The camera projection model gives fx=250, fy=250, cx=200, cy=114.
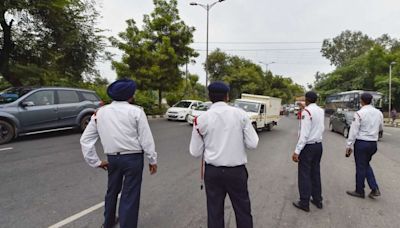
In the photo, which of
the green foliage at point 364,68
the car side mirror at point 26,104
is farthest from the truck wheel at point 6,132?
the green foliage at point 364,68

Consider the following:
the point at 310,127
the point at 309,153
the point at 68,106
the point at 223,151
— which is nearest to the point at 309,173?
the point at 309,153

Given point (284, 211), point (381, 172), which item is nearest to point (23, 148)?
point (284, 211)

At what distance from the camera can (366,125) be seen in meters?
4.31

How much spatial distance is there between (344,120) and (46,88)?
47.4 ft

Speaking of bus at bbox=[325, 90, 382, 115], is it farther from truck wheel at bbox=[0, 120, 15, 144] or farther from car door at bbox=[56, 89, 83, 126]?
truck wheel at bbox=[0, 120, 15, 144]

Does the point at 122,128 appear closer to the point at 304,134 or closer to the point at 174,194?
the point at 174,194

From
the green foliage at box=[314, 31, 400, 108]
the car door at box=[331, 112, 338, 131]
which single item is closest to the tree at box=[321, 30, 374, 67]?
the green foliage at box=[314, 31, 400, 108]

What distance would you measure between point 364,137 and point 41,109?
9648 millimetres

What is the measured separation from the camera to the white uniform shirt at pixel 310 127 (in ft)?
12.6

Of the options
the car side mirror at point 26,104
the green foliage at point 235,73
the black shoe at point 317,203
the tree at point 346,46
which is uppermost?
the tree at point 346,46

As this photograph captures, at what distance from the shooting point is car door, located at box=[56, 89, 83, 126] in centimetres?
957

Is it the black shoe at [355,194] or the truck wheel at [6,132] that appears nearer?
the black shoe at [355,194]

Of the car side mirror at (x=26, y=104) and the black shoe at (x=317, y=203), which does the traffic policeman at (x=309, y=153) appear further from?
the car side mirror at (x=26, y=104)

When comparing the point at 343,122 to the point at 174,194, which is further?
the point at 343,122
